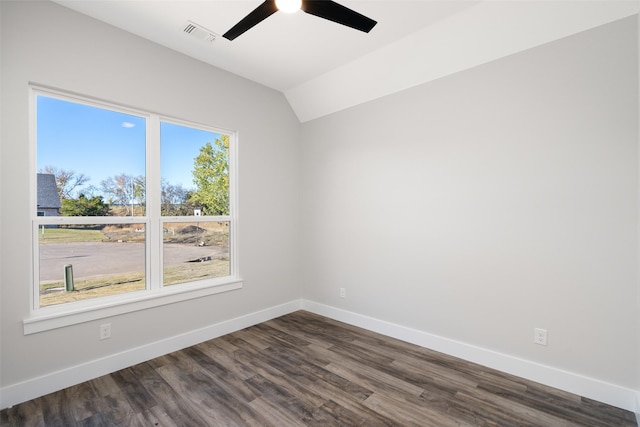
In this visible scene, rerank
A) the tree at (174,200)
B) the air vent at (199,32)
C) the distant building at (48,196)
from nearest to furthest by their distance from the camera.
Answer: the distant building at (48,196), the air vent at (199,32), the tree at (174,200)

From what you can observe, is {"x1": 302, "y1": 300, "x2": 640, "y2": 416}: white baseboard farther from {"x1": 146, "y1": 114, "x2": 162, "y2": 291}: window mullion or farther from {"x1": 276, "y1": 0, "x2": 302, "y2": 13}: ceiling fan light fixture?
{"x1": 276, "y1": 0, "x2": 302, "y2": 13}: ceiling fan light fixture

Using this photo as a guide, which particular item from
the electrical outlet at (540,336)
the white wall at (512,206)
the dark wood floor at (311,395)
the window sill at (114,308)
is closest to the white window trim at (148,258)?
the window sill at (114,308)

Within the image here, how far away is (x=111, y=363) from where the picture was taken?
8.39 ft

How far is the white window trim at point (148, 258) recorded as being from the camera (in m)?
2.30

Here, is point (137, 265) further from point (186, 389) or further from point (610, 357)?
point (610, 357)

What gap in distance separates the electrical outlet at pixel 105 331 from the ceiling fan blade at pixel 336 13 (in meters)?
2.82

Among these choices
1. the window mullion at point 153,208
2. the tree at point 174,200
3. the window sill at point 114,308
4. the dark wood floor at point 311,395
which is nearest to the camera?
the dark wood floor at point 311,395

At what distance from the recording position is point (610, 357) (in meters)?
2.12

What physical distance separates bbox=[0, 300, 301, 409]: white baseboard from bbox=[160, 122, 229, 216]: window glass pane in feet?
4.06

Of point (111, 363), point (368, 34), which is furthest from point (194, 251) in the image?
point (368, 34)

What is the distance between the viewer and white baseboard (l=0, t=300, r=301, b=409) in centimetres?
215

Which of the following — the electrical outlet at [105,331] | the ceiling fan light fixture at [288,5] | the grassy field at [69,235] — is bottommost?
the electrical outlet at [105,331]

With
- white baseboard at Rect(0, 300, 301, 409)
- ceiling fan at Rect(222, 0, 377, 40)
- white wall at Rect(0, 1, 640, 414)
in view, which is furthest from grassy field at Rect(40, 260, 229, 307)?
ceiling fan at Rect(222, 0, 377, 40)

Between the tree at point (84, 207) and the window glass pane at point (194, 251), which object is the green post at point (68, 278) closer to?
the tree at point (84, 207)
